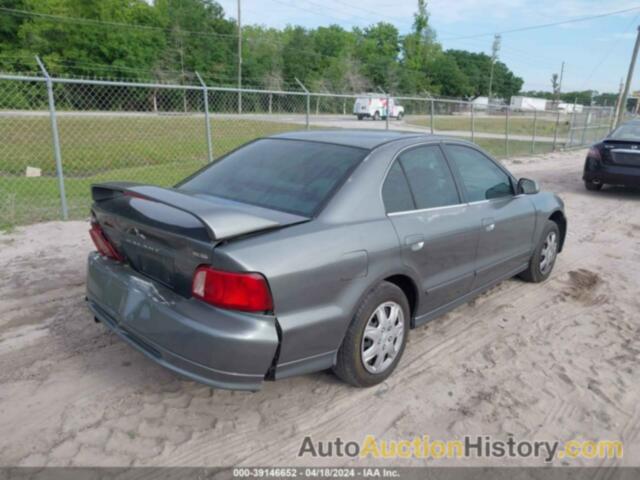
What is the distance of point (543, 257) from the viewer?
16.7 ft

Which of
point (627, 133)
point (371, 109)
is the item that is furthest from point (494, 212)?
point (371, 109)

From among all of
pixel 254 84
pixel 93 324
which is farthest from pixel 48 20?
pixel 93 324

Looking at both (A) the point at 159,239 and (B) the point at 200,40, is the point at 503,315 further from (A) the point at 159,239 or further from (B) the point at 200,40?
(B) the point at 200,40

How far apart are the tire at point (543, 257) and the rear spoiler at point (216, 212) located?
124 inches

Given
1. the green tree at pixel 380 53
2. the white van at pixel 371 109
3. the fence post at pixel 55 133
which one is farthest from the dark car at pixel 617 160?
the green tree at pixel 380 53

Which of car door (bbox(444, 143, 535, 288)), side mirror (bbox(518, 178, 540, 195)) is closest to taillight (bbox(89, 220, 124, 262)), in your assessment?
car door (bbox(444, 143, 535, 288))

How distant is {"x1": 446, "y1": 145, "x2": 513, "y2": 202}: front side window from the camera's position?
3879 mm

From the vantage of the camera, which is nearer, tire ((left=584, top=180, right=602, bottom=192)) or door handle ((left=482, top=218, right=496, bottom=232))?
door handle ((left=482, top=218, right=496, bottom=232))

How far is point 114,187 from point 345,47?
79.2 metres

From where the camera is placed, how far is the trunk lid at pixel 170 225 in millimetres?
2426

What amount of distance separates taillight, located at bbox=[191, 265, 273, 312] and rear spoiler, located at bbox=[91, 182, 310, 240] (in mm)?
197

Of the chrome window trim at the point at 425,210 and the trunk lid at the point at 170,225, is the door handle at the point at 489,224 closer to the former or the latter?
the chrome window trim at the point at 425,210

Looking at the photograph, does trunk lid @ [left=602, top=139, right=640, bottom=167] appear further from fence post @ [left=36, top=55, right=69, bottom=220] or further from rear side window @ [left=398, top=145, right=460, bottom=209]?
fence post @ [left=36, top=55, right=69, bottom=220]

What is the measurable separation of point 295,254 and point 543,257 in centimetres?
358
